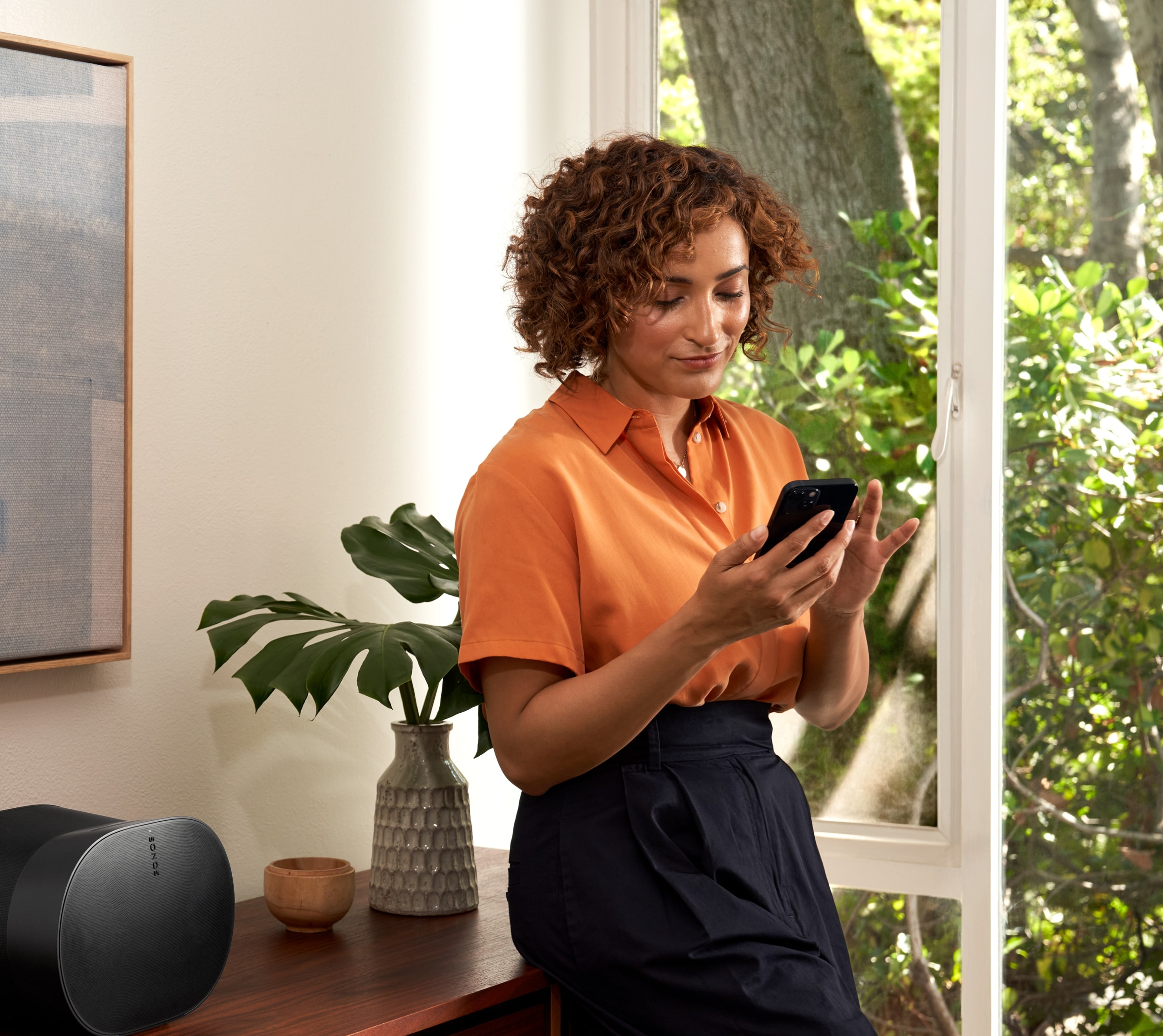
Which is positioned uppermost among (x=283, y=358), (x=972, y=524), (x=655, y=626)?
(x=283, y=358)

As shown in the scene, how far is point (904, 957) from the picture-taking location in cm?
227

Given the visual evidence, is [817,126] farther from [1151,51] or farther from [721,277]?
[721,277]

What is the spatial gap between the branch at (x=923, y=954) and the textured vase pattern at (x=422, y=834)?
93 cm

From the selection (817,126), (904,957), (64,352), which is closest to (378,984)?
(64,352)

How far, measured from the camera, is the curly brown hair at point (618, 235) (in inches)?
53.7

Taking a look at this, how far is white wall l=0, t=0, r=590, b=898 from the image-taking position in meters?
1.65

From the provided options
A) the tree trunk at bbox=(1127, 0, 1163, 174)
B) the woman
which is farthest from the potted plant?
the tree trunk at bbox=(1127, 0, 1163, 174)

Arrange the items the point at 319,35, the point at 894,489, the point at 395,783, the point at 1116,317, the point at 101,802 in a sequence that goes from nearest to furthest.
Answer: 1. the point at 101,802
2. the point at 395,783
3. the point at 319,35
4. the point at 1116,317
5. the point at 894,489

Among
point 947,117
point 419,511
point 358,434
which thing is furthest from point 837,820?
point 947,117

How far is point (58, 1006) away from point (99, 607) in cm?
54

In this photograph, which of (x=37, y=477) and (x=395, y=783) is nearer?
(x=37, y=477)

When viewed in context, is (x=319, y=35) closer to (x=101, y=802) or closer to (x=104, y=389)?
(x=104, y=389)

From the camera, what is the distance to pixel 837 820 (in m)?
2.32

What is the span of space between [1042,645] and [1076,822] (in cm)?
30
